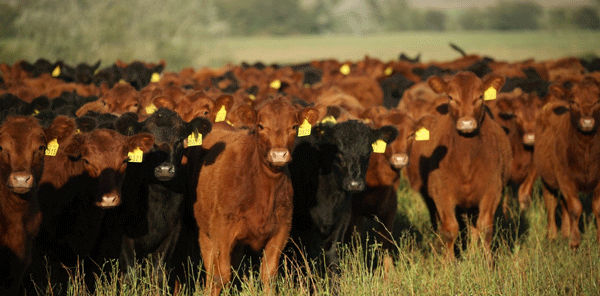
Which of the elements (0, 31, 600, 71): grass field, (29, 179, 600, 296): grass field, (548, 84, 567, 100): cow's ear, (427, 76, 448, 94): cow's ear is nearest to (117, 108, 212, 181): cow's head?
(29, 179, 600, 296): grass field

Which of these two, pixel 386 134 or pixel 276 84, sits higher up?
pixel 386 134

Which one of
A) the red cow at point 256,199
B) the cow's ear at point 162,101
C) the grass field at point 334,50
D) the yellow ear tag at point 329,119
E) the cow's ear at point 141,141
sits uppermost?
the cow's ear at point 162,101

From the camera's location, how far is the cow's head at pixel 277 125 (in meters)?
5.43

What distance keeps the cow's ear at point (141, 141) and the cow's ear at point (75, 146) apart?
14.5 inches

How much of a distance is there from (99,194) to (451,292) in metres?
2.60

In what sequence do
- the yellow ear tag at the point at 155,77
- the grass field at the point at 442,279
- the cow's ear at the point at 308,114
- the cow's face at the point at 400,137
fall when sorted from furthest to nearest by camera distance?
the yellow ear tag at the point at 155,77 < the cow's face at the point at 400,137 < the cow's ear at the point at 308,114 < the grass field at the point at 442,279

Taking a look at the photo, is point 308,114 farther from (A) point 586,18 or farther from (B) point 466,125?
(A) point 586,18

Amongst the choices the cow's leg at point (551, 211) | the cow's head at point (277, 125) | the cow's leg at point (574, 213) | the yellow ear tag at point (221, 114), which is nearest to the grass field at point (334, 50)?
the yellow ear tag at point (221, 114)

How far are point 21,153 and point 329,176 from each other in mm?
2533

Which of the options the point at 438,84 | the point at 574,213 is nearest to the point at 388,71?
the point at 438,84

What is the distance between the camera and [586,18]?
8262cm

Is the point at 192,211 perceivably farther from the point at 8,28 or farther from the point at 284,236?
the point at 8,28

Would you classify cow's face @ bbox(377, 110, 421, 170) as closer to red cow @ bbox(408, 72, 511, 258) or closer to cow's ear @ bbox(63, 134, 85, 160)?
red cow @ bbox(408, 72, 511, 258)

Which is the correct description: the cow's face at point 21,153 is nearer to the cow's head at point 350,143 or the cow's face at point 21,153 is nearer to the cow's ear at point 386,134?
the cow's head at point 350,143
